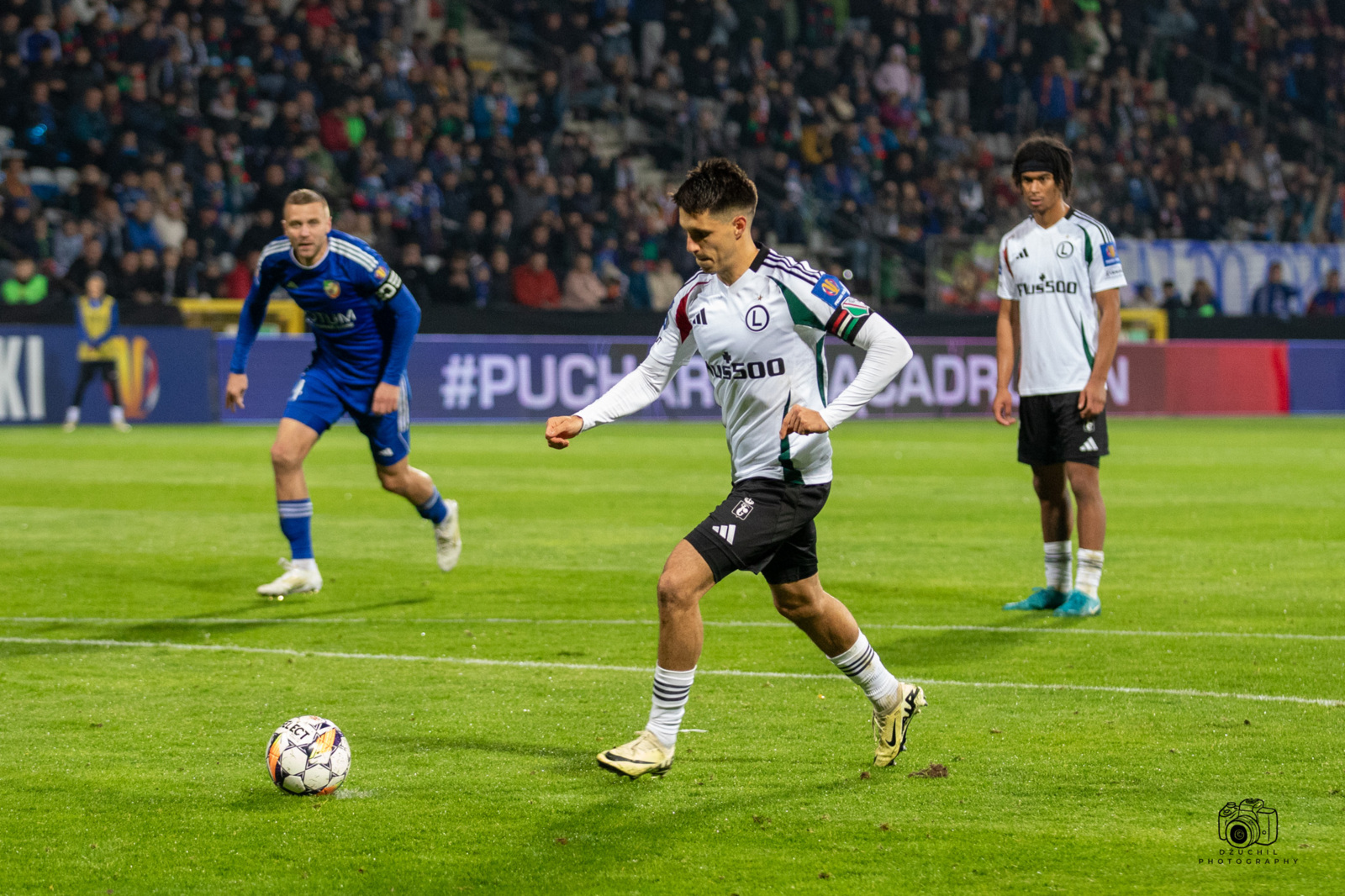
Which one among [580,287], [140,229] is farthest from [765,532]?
[580,287]

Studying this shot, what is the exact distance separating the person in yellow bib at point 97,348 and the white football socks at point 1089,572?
55.9 ft

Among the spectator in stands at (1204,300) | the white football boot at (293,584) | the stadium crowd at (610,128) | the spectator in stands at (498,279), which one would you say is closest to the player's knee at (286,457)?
the white football boot at (293,584)

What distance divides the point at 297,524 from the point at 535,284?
56.5 feet

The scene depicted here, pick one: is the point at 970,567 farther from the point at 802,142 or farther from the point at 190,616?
the point at 802,142

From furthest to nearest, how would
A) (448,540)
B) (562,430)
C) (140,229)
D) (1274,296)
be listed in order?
(1274,296) < (140,229) < (448,540) < (562,430)

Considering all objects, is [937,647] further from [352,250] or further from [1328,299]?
[1328,299]

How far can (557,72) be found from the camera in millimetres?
29422

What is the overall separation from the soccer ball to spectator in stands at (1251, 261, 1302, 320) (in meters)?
27.9

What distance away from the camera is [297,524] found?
8.82 metres

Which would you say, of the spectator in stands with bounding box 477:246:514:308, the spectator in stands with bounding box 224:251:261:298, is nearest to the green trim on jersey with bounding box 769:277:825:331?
the spectator in stands with bounding box 224:251:261:298

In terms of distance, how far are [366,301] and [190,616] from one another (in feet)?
6.50

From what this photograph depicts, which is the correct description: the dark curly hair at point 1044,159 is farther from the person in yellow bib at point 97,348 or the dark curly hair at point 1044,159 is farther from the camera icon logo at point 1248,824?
the person in yellow bib at point 97,348

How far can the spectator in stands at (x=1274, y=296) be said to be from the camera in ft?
98.7

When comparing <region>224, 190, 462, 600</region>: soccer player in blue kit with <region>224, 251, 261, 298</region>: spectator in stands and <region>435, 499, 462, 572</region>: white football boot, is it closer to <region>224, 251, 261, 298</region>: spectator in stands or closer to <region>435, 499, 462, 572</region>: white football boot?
<region>435, 499, 462, 572</region>: white football boot
